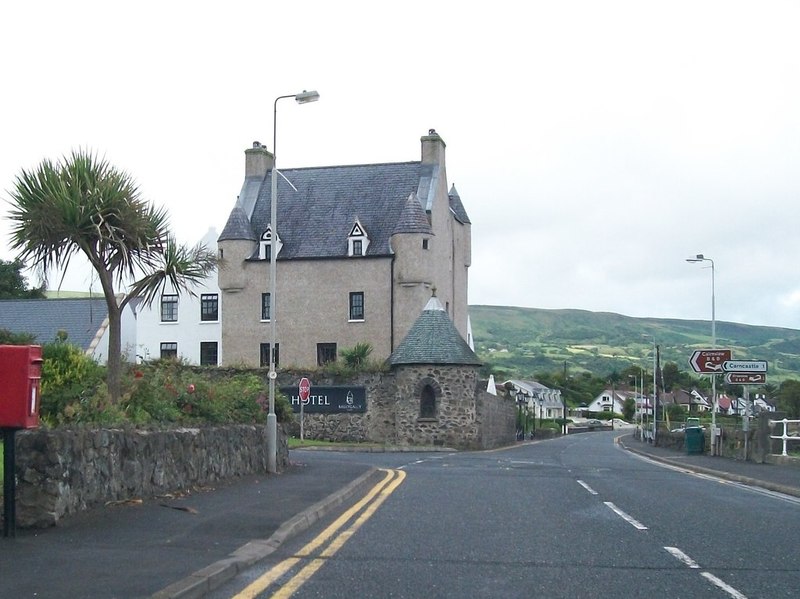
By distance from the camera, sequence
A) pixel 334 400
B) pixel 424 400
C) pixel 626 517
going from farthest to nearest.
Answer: pixel 334 400, pixel 424 400, pixel 626 517

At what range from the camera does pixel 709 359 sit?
35.9 meters

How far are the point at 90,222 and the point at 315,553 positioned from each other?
7664 mm

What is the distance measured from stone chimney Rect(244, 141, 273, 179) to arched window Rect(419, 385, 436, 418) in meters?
19.4

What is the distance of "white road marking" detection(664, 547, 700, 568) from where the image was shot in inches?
372

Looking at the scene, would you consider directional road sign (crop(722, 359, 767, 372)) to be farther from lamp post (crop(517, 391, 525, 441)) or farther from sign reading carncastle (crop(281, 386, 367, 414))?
lamp post (crop(517, 391, 525, 441))

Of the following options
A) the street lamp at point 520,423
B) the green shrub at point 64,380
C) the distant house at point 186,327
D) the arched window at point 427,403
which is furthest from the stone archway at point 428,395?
the street lamp at point 520,423

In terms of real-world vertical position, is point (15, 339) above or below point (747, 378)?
above

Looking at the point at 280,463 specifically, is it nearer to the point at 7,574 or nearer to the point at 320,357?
the point at 7,574

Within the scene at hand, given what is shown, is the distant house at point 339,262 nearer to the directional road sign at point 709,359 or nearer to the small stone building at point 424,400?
the small stone building at point 424,400

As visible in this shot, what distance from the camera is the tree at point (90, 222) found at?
48.7ft

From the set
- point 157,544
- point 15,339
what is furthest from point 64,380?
point 157,544

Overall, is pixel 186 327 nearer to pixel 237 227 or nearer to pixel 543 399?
pixel 237 227

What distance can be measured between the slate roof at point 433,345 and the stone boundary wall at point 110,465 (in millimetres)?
30700

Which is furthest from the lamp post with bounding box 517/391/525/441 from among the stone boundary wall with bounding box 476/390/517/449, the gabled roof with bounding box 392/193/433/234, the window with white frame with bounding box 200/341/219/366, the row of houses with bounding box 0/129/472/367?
the gabled roof with bounding box 392/193/433/234
